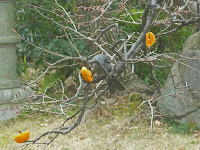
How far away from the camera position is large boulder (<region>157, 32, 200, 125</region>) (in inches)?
226

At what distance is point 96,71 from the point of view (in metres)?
3.78

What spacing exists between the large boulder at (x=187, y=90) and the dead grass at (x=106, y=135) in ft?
1.02

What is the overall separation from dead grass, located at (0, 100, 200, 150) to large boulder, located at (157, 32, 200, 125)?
1.02 feet

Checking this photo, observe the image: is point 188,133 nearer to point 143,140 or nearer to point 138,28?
point 143,140

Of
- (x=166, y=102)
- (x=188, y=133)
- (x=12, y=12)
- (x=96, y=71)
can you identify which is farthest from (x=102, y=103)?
(x=96, y=71)

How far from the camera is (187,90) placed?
18.9 ft

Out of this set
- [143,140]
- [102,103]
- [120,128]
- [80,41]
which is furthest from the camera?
[80,41]

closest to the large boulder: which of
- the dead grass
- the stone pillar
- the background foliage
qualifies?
the dead grass

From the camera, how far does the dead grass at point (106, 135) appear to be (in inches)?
205

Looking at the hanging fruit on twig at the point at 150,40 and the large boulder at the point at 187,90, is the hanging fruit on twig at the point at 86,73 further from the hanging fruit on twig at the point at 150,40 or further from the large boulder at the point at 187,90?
the large boulder at the point at 187,90

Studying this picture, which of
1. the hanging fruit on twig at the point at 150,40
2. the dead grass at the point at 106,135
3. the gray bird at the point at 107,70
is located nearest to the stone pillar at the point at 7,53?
the dead grass at the point at 106,135

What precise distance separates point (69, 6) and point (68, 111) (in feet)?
8.21

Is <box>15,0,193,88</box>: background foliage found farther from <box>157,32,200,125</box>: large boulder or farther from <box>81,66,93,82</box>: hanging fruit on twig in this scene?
<box>81,66,93,82</box>: hanging fruit on twig

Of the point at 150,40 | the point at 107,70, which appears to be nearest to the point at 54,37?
the point at 107,70
